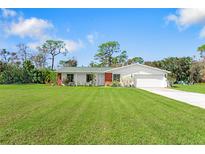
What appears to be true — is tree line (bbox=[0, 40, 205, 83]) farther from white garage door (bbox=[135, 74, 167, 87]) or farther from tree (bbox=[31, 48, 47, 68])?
white garage door (bbox=[135, 74, 167, 87])

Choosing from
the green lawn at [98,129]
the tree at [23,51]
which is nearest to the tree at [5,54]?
the tree at [23,51]

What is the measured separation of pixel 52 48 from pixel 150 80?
1742 centimetres

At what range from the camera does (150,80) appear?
28.1 meters

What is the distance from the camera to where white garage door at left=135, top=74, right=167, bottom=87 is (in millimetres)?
27922

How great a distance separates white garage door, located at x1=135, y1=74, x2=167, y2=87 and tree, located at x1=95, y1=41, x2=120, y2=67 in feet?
52.6

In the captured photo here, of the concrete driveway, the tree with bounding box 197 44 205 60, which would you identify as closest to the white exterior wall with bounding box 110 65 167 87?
the concrete driveway

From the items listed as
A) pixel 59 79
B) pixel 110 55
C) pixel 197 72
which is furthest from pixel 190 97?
pixel 110 55

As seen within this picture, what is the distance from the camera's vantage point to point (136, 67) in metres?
28.7

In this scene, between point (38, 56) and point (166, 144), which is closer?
point (166, 144)

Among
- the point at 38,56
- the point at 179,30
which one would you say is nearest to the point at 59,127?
the point at 179,30

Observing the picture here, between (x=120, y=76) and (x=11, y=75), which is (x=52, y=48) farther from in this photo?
(x=120, y=76)

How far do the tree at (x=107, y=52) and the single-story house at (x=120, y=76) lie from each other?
533 inches
